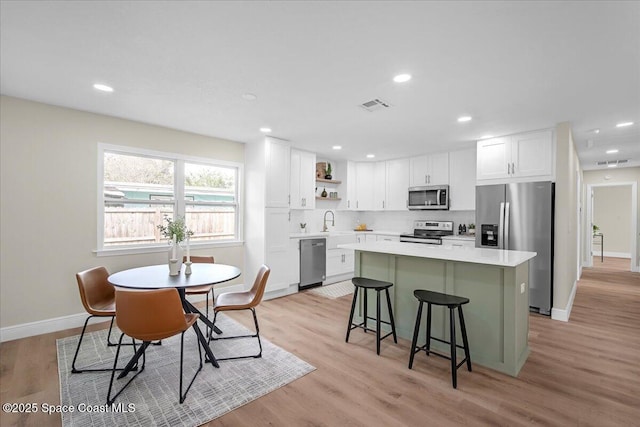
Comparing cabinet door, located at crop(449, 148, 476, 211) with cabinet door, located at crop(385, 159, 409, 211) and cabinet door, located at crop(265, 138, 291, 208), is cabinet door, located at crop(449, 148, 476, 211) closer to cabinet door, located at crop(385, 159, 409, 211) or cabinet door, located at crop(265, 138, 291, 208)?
cabinet door, located at crop(385, 159, 409, 211)

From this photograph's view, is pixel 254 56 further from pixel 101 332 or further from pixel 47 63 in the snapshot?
pixel 101 332

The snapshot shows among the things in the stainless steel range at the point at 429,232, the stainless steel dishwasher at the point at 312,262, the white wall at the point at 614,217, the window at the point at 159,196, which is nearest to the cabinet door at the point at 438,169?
the stainless steel range at the point at 429,232

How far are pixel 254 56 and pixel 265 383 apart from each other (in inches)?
102

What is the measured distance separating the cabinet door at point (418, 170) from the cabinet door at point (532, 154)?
1752 mm

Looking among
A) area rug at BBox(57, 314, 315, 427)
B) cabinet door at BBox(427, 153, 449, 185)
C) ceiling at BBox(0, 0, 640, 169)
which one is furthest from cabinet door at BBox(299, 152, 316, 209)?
area rug at BBox(57, 314, 315, 427)

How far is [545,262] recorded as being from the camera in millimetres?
3941

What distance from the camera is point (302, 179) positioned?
5582mm

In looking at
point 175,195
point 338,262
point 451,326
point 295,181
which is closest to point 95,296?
point 175,195

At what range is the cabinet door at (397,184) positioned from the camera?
6.27m

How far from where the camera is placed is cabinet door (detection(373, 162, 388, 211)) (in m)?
6.61

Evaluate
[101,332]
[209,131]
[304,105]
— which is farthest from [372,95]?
[101,332]

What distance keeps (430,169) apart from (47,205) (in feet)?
19.2

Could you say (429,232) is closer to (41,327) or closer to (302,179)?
(302,179)

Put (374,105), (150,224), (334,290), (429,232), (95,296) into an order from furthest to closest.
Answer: (429,232) → (334,290) → (150,224) → (374,105) → (95,296)
